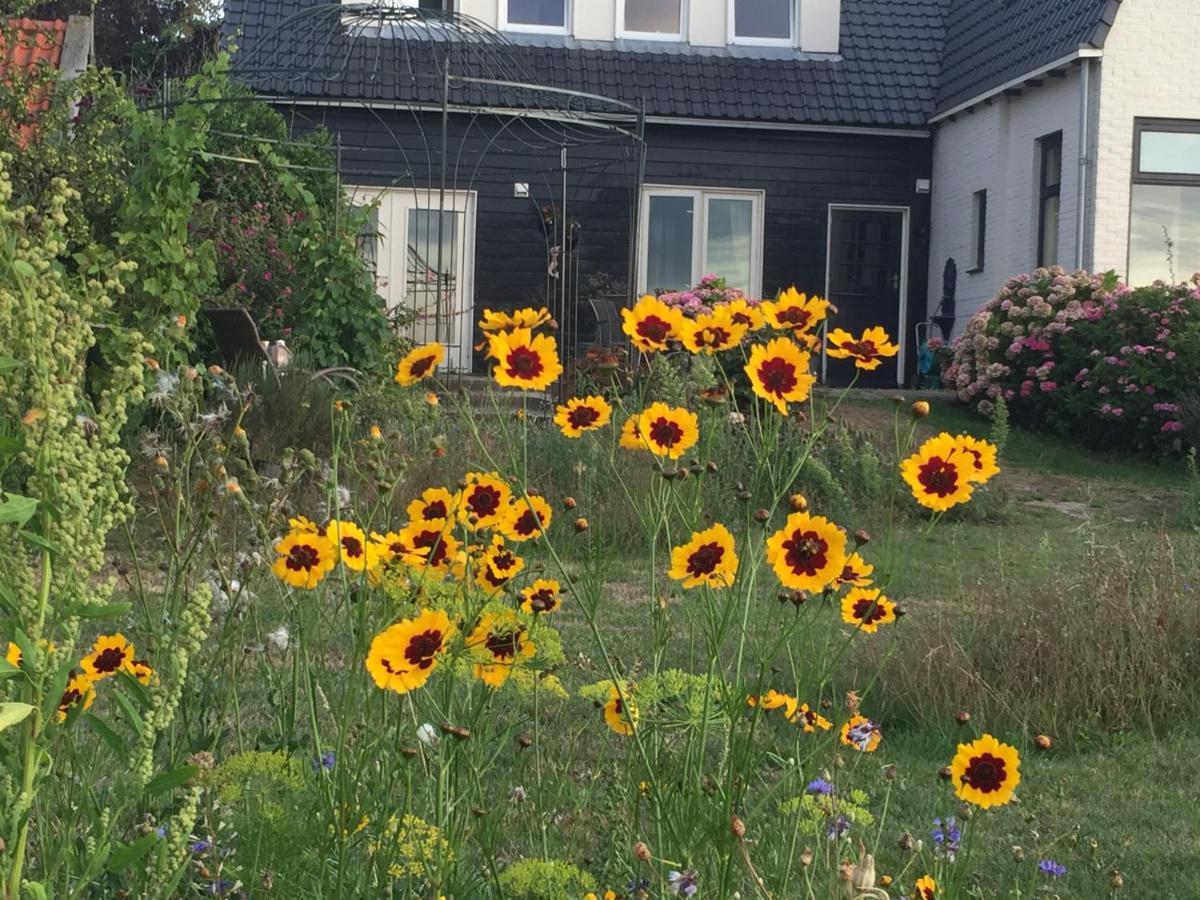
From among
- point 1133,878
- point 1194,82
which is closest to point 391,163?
point 1194,82

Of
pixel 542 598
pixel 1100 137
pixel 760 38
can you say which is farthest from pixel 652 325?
pixel 760 38

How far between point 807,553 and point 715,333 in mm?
460

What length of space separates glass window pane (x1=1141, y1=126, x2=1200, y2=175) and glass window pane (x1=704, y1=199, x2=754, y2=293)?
4.41 metres

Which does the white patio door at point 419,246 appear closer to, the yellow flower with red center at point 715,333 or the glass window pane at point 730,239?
the glass window pane at point 730,239

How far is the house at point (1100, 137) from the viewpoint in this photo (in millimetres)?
13383

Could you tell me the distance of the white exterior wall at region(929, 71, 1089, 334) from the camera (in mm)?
13891

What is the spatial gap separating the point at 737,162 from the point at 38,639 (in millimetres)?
15391

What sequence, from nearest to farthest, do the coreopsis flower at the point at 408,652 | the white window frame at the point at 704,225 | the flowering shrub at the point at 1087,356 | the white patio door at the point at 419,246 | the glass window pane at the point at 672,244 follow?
1. the coreopsis flower at the point at 408,652
2. the flowering shrub at the point at 1087,356
3. the white patio door at the point at 419,246
4. the white window frame at the point at 704,225
5. the glass window pane at the point at 672,244

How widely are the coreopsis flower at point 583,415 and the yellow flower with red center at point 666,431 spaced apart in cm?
6

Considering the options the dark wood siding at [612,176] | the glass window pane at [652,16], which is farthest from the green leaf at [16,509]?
the glass window pane at [652,16]

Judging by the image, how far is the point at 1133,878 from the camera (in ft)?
10.8

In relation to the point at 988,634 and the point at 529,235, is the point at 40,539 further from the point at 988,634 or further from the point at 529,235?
the point at 529,235

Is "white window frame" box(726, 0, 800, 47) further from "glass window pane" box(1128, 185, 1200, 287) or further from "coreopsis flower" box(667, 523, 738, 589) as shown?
"coreopsis flower" box(667, 523, 738, 589)

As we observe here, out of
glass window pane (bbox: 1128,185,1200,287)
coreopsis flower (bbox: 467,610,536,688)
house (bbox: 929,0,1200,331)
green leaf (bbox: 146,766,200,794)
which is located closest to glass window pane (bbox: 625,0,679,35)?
house (bbox: 929,0,1200,331)
